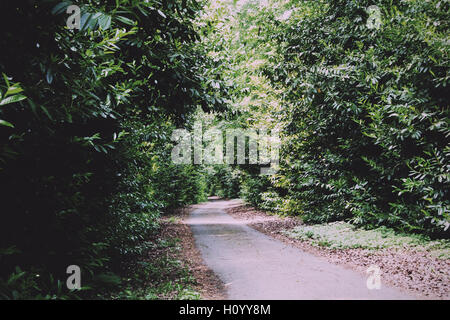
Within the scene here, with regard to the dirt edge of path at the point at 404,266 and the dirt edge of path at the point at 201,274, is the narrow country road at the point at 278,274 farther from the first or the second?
the dirt edge of path at the point at 404,266

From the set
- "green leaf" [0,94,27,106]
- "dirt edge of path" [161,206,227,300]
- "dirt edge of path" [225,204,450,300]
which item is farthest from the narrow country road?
→ "green leaf" [0,94,27,106]

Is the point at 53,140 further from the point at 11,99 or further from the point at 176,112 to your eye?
the point at 176,112

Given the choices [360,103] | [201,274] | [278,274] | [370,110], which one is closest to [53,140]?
[201,274]

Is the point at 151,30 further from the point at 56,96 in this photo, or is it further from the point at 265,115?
the point at 265,115

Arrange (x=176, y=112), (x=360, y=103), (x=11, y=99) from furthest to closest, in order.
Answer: (x=360, y=103)
(x=176, y=112)
(x=11, y=99)

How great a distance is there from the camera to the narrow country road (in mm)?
4344

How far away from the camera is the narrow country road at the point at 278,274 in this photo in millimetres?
4344

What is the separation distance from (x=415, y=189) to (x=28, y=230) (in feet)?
25.7

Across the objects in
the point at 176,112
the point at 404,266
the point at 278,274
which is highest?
the point at 176,112

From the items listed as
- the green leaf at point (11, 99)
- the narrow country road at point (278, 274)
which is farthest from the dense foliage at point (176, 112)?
the narrow country road at point (278, 274)

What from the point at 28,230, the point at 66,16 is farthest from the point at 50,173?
the point at 66,16

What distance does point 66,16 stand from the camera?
245 centimetres

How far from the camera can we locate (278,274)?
5.36m

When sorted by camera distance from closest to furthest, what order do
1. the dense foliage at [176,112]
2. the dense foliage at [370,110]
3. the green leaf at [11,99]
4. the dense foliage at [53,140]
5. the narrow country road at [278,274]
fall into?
the green leaf at [11,99] < the dense foliage at [53,140] < the dense foliage at [176,112] < the narrow country road at [278,274] < the dense foliage at [370,110]
